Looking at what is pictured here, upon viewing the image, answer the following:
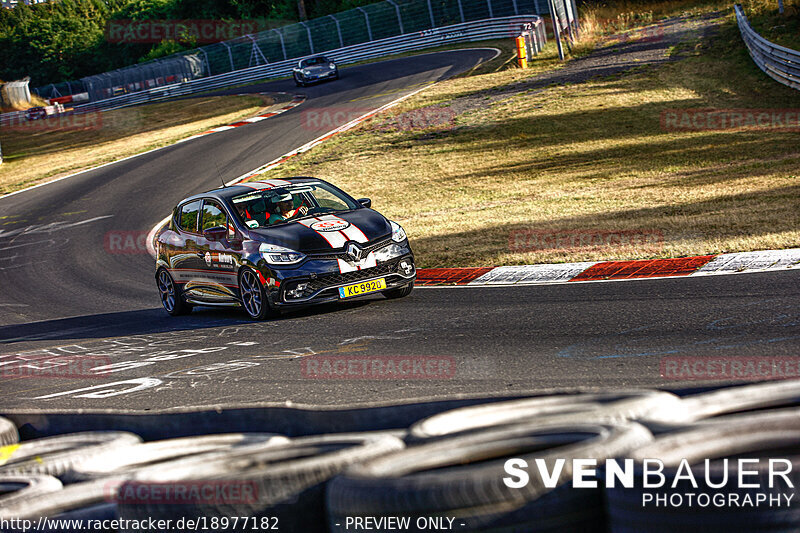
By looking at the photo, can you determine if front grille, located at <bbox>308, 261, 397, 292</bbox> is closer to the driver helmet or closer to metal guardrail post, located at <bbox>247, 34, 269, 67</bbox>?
the driver helmet

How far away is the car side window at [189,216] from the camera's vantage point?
39.9 feet

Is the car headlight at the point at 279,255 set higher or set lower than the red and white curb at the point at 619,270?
higher

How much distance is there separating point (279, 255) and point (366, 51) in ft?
149

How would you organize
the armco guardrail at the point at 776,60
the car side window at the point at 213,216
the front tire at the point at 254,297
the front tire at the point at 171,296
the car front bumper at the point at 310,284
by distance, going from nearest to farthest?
the car front bumper at the point at 310,284 < the front tire at the point at 254,297 < the car side window at the point at 213,216 < the front tire at the point at 171,296 < the armco guardrail at the point at 776,60

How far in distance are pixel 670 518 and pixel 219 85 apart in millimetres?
56224

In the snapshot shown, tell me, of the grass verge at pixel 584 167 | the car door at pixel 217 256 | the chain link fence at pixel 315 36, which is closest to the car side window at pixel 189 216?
the car door at pixel 217 256

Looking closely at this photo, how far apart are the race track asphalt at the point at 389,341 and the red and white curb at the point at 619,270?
408 mm

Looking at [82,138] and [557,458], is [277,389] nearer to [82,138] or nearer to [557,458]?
[557,458]

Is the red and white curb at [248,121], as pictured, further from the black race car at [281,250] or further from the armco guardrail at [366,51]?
the black race car at [281,250]

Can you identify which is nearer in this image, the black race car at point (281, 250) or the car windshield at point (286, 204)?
the black race car at point (281, 250)

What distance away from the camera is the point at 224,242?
11297 millimetres

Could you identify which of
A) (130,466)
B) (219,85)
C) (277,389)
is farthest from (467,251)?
(219,85)

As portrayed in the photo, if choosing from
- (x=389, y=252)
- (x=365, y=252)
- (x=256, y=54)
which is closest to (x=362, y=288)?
(x=365, y=252)

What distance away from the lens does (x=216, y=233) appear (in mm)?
11398
